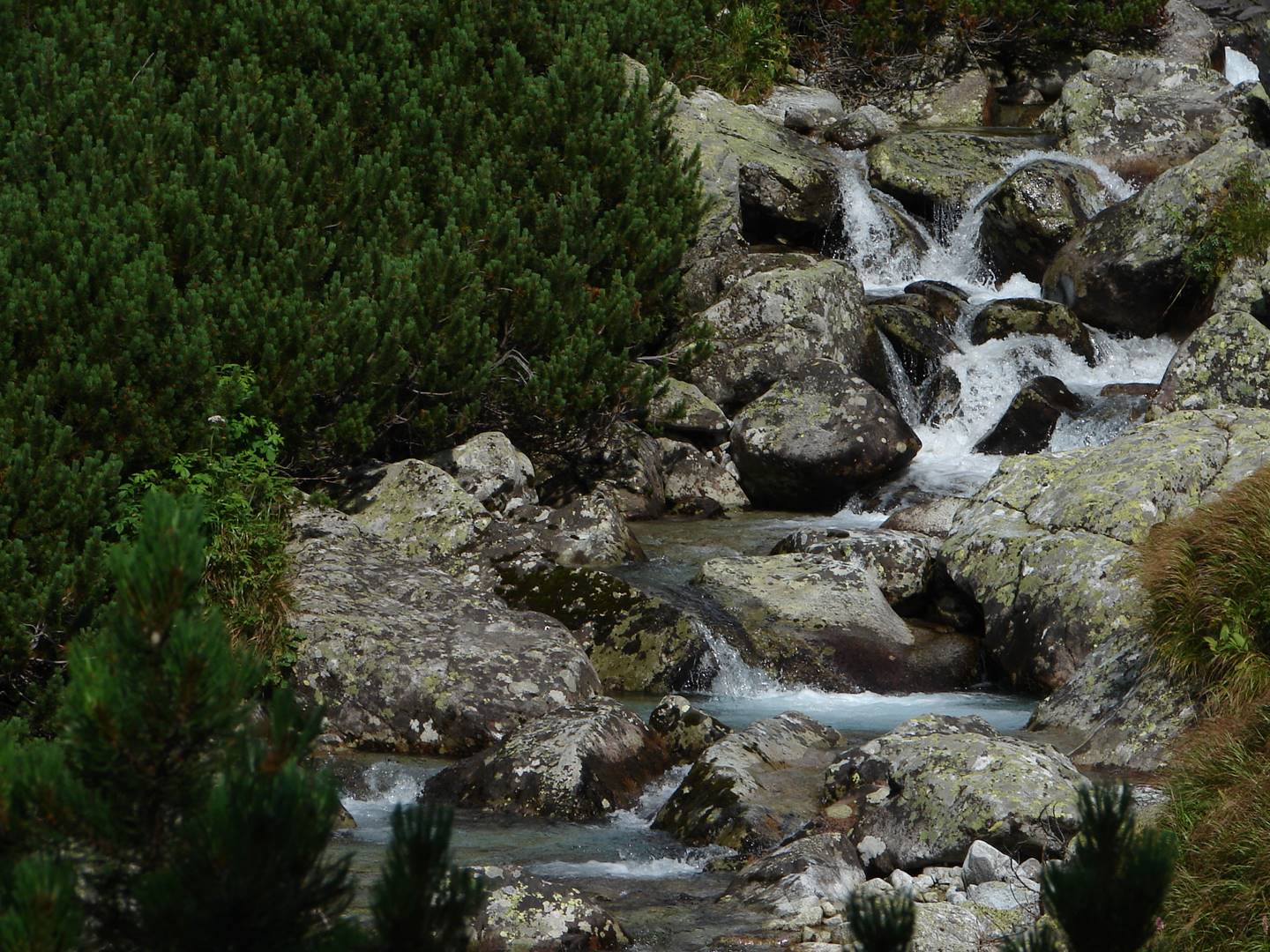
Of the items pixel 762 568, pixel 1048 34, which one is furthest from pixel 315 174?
pixel 1048 34

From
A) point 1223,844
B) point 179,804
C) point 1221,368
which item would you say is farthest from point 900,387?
point 179,804

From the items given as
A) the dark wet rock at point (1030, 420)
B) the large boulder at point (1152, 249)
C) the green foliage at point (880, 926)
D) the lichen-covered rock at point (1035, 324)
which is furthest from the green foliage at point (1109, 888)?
the large boulder at point (1152, 249)

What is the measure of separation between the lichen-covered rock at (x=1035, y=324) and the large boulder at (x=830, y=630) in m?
7.11

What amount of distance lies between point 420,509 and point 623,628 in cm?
227

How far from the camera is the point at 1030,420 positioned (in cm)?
1631

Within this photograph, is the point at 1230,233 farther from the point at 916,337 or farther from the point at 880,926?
the point at 880,926

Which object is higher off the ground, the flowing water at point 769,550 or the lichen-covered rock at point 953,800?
the lichen-covered rock at point 953,800

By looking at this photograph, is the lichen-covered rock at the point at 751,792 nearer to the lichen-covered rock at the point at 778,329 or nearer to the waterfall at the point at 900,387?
the lichen-covered rock at the point at 778,329

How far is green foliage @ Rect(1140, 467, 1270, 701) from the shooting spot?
656 centimetres

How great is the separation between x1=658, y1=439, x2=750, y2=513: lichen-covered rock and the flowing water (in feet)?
1.54

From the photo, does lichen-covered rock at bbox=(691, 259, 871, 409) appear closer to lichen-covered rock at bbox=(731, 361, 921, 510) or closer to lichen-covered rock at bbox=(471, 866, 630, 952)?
lichen-covered rock at bbox=(731, 361, 921, 510)

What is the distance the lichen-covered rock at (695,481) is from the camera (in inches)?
610

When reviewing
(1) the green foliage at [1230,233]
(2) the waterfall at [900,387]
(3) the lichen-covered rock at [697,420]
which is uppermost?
(1) the green foliage at [1230,233]

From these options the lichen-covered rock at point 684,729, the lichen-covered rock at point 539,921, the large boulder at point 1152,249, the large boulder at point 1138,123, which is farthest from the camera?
the large boulder at point 1138,123
